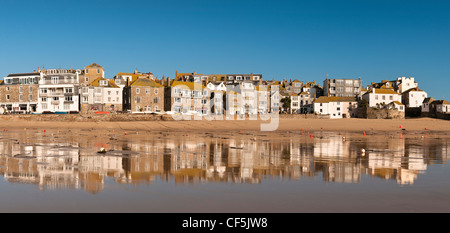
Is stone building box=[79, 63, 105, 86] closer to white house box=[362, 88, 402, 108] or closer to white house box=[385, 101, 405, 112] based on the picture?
white house box=[362, 88, 402, 108]

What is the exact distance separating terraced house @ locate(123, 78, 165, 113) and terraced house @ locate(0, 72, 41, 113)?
22.1 m

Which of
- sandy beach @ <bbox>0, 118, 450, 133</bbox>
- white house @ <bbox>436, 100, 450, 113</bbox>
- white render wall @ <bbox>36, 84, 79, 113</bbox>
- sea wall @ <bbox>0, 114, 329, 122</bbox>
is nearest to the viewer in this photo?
sandy beach @ <bbox>0, 118, 450, 133</bbox>

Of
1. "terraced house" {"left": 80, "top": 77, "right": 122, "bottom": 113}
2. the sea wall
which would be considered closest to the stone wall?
the sea wall

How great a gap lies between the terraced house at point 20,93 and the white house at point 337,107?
6488cm

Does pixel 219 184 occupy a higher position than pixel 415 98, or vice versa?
pixel 415 98

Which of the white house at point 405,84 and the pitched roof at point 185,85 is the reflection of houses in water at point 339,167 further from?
the white house at point 405,84

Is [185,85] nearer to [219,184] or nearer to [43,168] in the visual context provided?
[43,168]

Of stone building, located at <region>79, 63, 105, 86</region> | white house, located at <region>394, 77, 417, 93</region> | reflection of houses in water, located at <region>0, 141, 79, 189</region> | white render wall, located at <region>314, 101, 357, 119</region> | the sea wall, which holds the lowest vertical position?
reflection of houses in water, located at <region>0, 141, 79, 189</region>

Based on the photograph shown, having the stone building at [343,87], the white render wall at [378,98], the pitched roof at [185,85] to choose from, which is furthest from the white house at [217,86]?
the white render wall at [378,98]

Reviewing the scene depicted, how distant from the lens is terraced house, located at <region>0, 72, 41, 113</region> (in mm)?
84062

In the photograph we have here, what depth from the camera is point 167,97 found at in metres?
80.8

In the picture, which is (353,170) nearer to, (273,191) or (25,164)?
(273,191)

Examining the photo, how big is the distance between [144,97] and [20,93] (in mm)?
29863

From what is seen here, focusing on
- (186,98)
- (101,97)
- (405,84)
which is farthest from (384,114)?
(101,97)
